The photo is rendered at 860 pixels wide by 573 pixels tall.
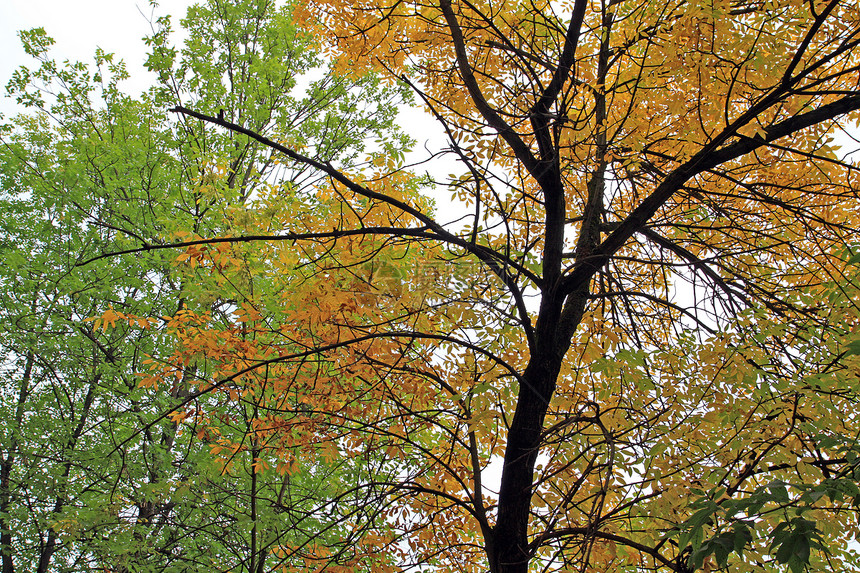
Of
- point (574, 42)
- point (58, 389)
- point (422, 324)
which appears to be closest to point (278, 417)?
point (422, 324)

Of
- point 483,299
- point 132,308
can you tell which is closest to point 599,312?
point 483,299

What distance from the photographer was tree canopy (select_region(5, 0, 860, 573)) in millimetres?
2738

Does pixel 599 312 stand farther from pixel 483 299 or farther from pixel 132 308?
pixel 132 308

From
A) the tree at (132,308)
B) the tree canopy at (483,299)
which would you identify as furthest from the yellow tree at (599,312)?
the tree at (132,308)

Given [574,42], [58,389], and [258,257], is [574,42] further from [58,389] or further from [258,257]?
[58,389]

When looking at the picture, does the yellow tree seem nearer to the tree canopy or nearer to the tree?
the tree canopy

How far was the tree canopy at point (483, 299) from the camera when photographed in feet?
8.98

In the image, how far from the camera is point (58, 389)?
7.30 metres

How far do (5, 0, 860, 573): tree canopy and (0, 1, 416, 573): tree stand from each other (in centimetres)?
7

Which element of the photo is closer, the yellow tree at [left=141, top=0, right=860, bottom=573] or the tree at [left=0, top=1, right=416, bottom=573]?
the yellow tree at [left=141, top=0, right=860, bottom=573]

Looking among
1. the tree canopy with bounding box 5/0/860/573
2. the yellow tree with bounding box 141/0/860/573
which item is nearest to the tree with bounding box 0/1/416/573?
the tree canopy with bounding box 5/0/860/573

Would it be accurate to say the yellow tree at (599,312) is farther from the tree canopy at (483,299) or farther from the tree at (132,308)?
the tree at (132,308)

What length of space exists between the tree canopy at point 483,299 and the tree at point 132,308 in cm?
7

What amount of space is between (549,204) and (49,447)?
23.7ft
